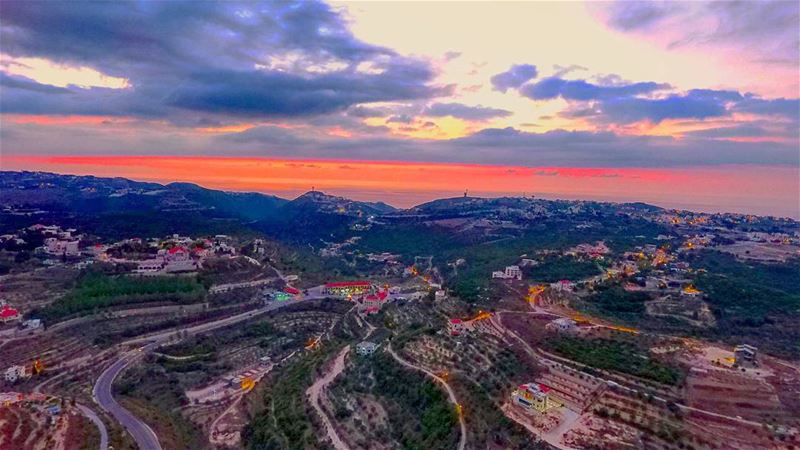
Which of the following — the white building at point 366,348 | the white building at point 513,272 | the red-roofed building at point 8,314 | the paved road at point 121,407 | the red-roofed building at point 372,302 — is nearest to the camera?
the paved road at point 121,407

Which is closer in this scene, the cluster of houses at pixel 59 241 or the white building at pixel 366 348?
the white building at pixel 366 348

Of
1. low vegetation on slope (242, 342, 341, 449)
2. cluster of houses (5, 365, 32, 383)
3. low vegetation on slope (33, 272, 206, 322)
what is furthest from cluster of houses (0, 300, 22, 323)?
low vegetation on slope (242, 342, 341, 449)

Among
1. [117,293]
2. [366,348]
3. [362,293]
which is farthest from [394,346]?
[117,293]

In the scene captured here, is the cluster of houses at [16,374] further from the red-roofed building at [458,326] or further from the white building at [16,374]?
the red-roofed building at [458,326]

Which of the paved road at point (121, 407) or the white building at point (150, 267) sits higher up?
the white building at point (150, 267)

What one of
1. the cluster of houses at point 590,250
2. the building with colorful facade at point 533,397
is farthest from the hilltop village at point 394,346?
the cluster of houses at point 590,250

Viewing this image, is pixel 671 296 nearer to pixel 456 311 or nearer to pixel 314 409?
pixel 456 311

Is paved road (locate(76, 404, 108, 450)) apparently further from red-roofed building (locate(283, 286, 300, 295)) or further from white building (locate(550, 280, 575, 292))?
white building (locate(550, 280, 575, 292))
